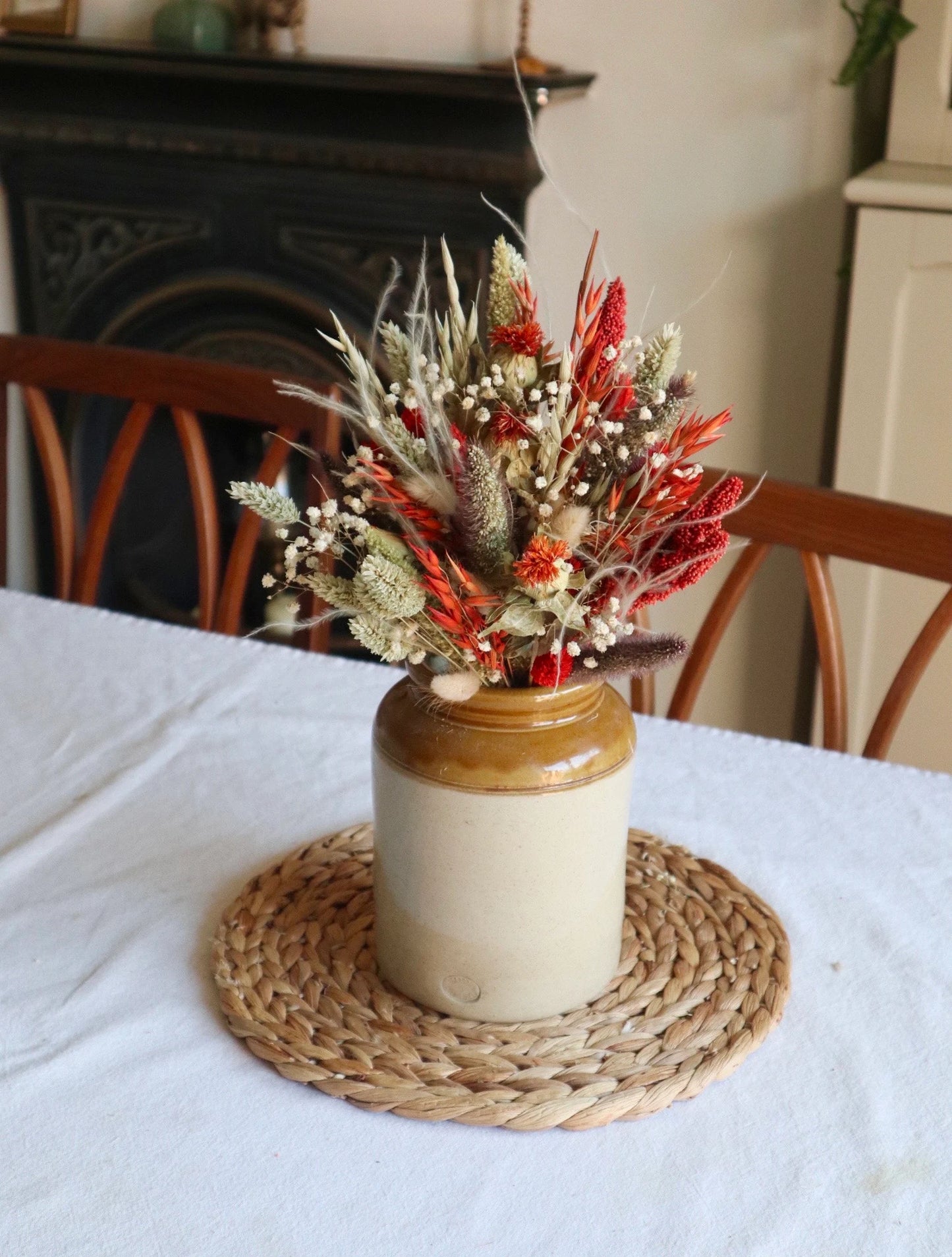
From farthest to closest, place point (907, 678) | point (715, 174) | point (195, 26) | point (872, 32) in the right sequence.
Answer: point (195, 26), point (715, 174), point (872, 32), point (907, 678)

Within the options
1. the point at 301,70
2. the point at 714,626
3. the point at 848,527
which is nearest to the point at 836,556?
the point at 848,527

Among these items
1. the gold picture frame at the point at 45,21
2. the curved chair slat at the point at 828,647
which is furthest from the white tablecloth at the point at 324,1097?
the gold picture frame at the point at 45,21

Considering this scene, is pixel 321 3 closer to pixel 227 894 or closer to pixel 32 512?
pixel 32 512

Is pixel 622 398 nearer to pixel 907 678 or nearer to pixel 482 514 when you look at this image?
pixel 482 514

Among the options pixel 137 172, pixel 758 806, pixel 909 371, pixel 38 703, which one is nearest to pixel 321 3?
pixel 137 172

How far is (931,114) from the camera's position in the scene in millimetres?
1770

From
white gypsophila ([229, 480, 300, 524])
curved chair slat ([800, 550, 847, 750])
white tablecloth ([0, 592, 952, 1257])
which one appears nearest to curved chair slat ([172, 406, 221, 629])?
white tablecloth ([0, 592, 952, 1257])

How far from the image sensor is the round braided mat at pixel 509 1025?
68 centimetres

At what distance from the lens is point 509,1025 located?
734 millimetres

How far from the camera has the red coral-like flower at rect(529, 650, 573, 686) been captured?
660mm

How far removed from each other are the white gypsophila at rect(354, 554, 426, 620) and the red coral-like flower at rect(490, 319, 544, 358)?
0.40 feet

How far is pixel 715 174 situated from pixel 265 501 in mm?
1502

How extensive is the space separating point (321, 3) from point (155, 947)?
1.73 m

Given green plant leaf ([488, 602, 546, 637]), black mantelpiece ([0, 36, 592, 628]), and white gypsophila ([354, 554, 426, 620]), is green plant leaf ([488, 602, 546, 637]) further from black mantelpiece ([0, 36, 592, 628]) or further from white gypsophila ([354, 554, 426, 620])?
black mantelpiece ([0, 36, 592, 628])
